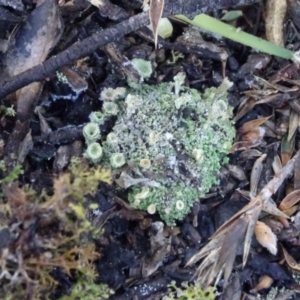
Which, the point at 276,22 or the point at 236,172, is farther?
the point at 276,22

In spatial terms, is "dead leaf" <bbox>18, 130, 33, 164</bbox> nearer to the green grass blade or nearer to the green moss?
the green moss

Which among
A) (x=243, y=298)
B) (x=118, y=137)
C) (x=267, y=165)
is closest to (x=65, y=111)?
(x=118, y=137)

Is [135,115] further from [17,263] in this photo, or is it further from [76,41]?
[17,263]

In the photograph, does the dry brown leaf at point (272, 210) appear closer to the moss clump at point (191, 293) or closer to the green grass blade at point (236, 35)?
the moss clump at point (191, 293)

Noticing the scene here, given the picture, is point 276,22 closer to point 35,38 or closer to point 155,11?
point 155,11

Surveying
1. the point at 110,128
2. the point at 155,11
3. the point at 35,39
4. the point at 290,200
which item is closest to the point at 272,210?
the point at 290,200

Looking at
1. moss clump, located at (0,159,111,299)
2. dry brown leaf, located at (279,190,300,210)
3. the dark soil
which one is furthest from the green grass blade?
moss clump, located at (0,159,111,299)
